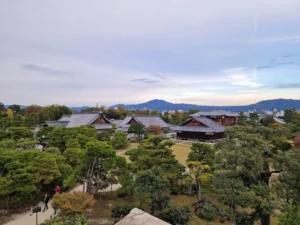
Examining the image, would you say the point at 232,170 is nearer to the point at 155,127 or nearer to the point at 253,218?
the point at 253,218

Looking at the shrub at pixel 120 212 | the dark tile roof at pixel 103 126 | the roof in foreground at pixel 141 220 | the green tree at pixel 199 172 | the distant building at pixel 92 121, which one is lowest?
the shrub at pixel 120 212

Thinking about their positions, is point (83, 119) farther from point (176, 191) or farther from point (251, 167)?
point (251, 167)

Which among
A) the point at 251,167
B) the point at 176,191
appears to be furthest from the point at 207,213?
the point at 251,167

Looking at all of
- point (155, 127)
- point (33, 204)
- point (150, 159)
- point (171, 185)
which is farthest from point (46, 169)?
point (155, 127)

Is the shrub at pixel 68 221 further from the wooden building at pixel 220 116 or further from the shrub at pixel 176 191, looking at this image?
the wooden building at pixel 220 116

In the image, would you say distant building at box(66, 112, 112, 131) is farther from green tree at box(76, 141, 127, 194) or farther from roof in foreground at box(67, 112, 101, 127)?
green tree at box(76, 141, 127, 194)

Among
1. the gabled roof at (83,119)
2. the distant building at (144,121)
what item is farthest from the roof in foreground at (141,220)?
the distant building at (144,121)
